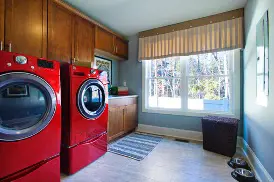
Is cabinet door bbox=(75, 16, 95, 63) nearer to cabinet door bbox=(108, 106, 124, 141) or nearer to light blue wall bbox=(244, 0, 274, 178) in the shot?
cabinet door bbox=(108, 106, 124, 141)

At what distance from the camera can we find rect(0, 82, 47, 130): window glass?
3.73 feet

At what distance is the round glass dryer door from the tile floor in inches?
26.7

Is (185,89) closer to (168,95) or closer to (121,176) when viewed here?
(168,95)

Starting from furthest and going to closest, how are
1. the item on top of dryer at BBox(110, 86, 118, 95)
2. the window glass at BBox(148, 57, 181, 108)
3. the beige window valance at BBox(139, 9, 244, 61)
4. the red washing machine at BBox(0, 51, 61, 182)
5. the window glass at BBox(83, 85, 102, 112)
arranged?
the item on top of dryer at BBox(110, 86, 118, 95)
the window glass at BBox(148, 57, 181, 108)
the beige window valance at BBox(139, 9, 244, 61)
the window glass at BBox(83, 85, 102, 112)
the red washing machine at BBox(0, 51, 61, 182)

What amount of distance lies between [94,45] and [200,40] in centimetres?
200

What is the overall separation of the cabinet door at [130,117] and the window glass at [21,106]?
5.99ft

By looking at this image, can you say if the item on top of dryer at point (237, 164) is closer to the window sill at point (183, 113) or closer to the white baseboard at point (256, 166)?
the white baseboard at point (256, 166)

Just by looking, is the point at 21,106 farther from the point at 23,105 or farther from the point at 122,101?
the point at 122,101

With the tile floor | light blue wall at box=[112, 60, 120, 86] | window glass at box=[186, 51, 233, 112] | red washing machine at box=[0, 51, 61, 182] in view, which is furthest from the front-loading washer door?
window glass at box=[186, 51, 233, 112]

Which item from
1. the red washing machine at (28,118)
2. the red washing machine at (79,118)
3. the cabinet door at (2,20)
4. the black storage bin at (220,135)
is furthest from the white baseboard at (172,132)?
the cabinet door at (2,20)

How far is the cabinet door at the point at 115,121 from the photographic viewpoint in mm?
2593

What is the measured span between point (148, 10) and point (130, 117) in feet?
6.97

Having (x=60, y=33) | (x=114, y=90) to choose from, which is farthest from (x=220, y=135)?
(x=60, y=33)

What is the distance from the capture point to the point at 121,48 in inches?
132
